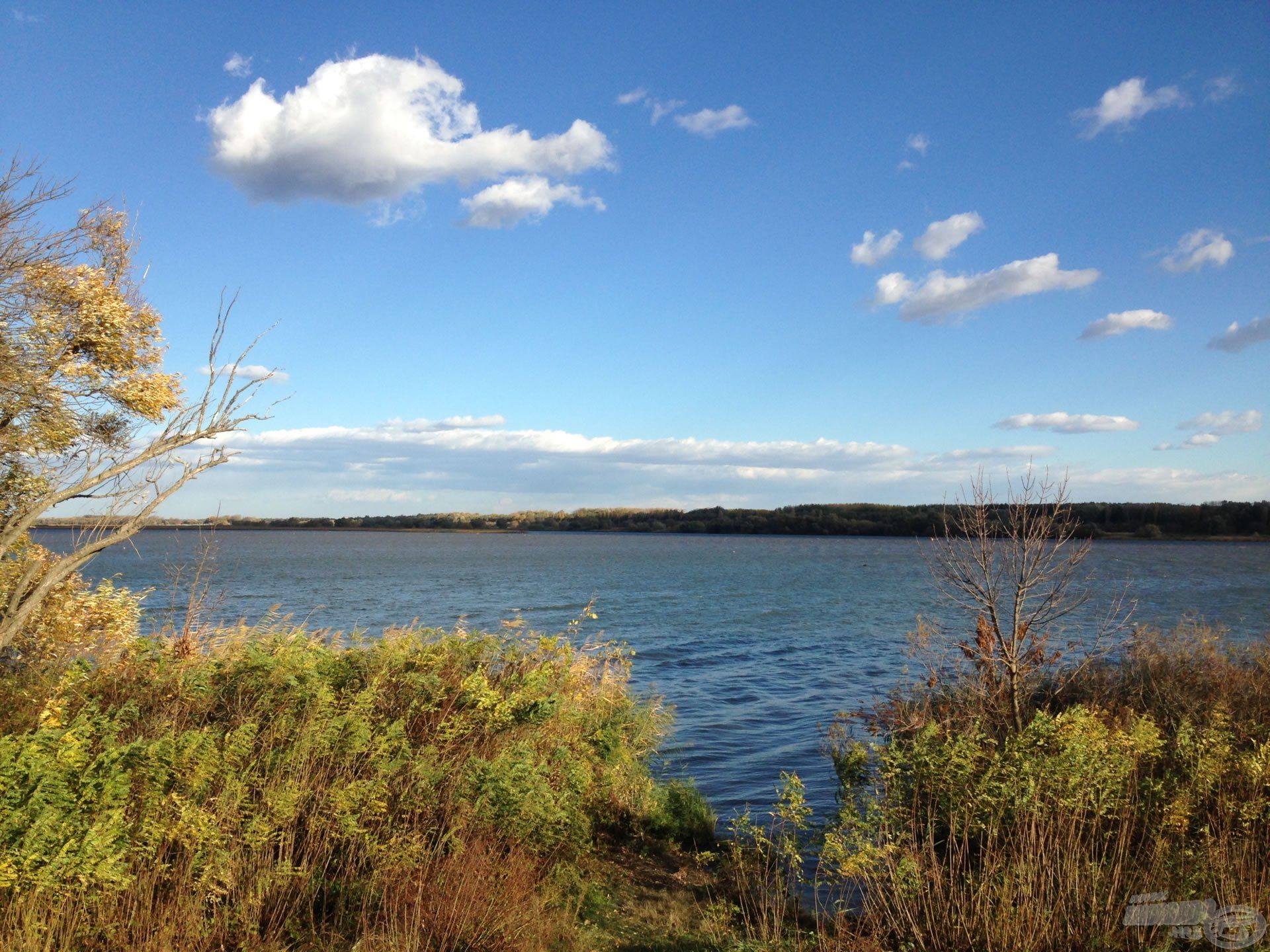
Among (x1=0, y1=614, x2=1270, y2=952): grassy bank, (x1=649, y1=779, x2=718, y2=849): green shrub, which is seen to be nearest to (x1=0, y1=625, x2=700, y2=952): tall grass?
(x1=0, y1=614, x2=1270, y2=952): grassy bank

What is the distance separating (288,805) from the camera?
7.14m

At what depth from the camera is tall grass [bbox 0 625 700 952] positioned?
6168 millimetres

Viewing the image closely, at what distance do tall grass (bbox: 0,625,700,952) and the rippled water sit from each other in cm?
508

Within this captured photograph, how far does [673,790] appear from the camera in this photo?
486 inches

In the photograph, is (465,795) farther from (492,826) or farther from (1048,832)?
(1048,832)

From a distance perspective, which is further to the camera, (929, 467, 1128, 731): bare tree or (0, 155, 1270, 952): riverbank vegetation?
(929, 467, 1128, 731): bare tree

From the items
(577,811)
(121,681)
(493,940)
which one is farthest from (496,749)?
(121,681)

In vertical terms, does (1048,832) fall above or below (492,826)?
above

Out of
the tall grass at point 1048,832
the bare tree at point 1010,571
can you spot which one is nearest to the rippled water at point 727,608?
the bare tree at point 1010,571

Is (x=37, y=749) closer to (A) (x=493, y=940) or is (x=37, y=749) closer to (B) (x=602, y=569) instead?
(A) (x=493, y=940)

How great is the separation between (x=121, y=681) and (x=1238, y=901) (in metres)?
11.0

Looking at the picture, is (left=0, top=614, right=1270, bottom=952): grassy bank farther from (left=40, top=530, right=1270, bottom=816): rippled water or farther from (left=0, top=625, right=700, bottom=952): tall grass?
(left=40, top=530, right=1270, bottom=816): rippled water

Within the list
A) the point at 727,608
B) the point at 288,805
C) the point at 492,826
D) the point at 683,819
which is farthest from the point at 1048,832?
the point at 727,608

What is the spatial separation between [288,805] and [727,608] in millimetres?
41239
